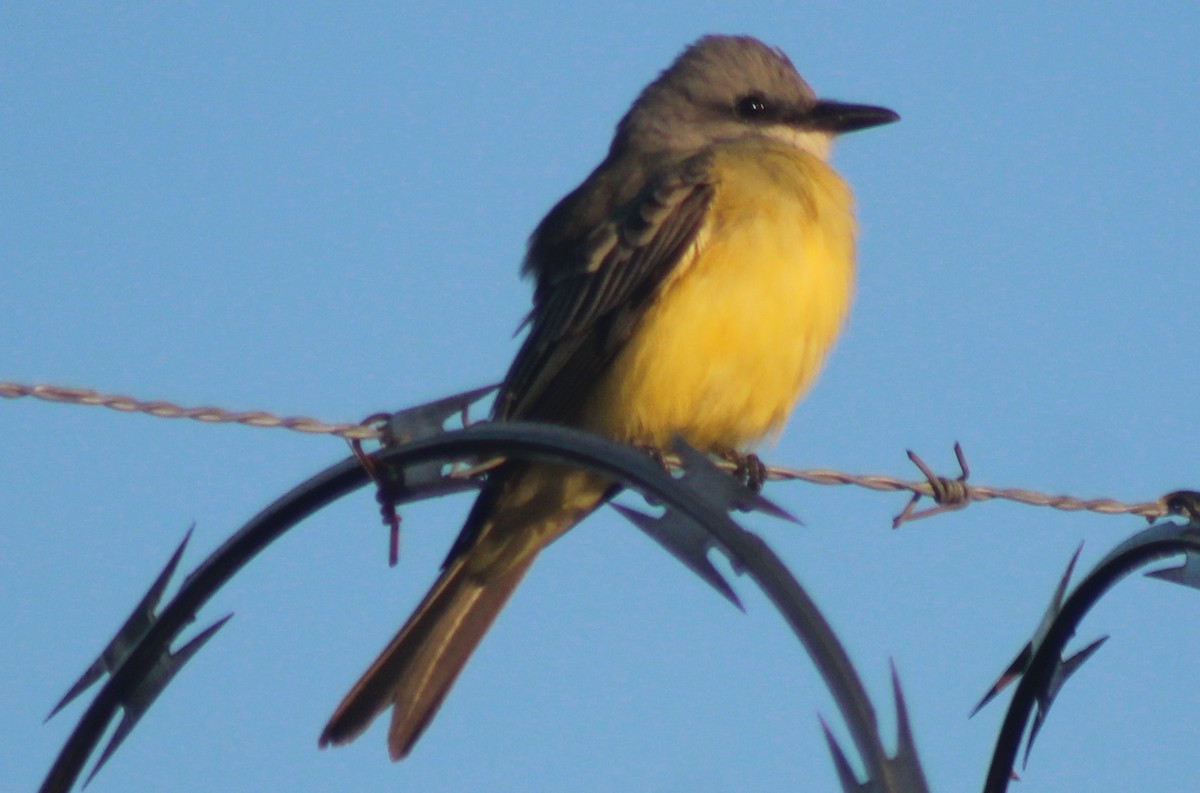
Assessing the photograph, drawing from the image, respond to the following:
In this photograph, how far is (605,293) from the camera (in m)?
5.89

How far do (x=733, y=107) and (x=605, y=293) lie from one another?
1598mm

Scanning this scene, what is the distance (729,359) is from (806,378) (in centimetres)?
43

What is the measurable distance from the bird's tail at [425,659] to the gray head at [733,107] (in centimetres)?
207

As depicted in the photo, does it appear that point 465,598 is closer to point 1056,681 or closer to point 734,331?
point 734,331

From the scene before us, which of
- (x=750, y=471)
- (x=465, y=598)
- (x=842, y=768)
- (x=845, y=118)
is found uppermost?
(x=845, y=118)

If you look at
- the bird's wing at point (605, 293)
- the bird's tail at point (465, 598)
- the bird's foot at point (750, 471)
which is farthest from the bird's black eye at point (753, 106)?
the bird's foot at point (750, 471)

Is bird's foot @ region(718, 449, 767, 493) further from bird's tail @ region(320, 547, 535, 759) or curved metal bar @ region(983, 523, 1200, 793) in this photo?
curved metal bar @ region(983, 523, 1200, 793)

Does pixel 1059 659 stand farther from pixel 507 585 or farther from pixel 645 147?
pixel 645 147

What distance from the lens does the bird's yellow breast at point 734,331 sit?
18.3 feet

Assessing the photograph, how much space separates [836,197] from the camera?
20.9 ft

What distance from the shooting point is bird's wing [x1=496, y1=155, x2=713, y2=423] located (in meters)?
5.80

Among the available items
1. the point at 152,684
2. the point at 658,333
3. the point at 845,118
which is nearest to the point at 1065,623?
the point at 152,684

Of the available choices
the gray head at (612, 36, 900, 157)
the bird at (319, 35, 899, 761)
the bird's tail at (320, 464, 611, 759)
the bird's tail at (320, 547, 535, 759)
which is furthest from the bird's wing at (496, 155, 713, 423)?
the gray head at (612, 36, 900, 157)

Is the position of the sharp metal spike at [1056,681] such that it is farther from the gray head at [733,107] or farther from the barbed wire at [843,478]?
the gray head at [733,107]
